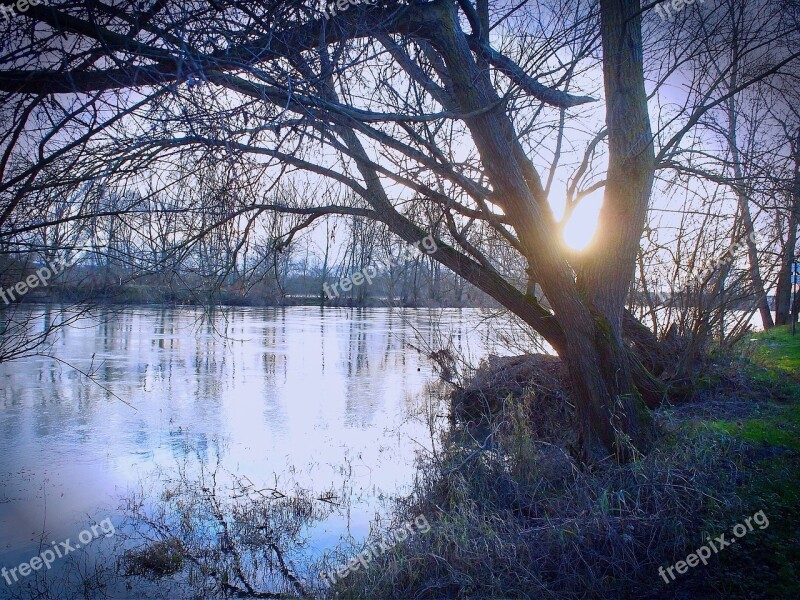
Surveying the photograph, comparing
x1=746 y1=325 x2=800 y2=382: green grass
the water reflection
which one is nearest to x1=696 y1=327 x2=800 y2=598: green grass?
x1=746 y1=325 x2=800 y2=382: green grass

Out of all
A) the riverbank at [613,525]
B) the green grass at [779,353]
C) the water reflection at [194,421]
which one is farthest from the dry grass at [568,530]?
the green grass at [779,353]

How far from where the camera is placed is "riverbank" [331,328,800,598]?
454cm

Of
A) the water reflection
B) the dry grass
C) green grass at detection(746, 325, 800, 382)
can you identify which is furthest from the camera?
green grass at detection(746, 325, 800, 382)

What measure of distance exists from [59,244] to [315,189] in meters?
3.02

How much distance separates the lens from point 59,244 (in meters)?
4.81

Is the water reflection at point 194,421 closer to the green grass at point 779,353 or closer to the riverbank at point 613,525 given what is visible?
the riverbank at point 613,525

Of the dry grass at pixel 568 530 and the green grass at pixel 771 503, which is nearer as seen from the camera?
the green grass at pixel 771 503

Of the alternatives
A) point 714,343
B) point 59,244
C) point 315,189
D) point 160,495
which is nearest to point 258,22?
point 59,244

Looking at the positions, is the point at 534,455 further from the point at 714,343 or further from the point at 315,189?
the point at 714,343

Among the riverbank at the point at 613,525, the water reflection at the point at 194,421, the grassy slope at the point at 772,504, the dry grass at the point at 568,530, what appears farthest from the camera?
the water reflection at the point at 194,421

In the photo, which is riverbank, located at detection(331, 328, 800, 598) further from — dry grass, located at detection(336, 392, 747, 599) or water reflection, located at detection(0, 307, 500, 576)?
water reflection, located at detection(0, 307, 500, 576)

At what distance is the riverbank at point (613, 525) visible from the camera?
4.54m

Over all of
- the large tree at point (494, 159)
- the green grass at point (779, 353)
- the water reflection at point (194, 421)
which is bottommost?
the water reflection at point (194, 421)

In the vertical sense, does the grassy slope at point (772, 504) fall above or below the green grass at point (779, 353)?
below
